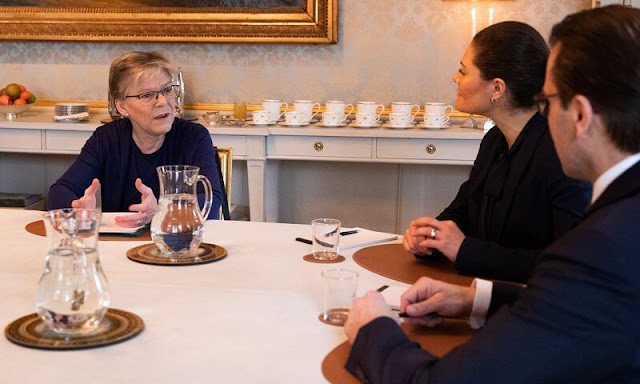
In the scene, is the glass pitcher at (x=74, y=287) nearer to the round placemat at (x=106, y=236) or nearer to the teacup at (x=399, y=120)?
the round placemat at (x=106, y=236)

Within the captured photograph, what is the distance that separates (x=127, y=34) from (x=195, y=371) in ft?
11.5

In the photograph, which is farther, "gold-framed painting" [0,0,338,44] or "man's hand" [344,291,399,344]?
"gold-framed painting" [0,0,338,44]

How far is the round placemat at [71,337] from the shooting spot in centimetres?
137

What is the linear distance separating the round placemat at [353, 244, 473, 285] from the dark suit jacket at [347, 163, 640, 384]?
0.70 metres

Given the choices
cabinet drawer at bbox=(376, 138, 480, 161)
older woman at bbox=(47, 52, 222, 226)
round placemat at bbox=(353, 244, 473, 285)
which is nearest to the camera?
round placemat at bbox=(353, 244, 473, 285)

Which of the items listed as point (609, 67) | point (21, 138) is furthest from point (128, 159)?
point (609, 67)

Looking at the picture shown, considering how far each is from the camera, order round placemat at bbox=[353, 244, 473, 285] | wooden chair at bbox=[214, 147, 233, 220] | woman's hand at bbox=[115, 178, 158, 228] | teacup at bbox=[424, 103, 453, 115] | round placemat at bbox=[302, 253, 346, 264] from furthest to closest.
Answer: teacup at bbox=[424, 103, 453, 115] → wooden chair at bbox=[214, 147, 233, 220] → woman's hand at bbox=[115, 178, 158, 228] → round placemat at bbox=[302, 253, 346, 264] → round placemat at bbox=[353, 244, 473, 285]

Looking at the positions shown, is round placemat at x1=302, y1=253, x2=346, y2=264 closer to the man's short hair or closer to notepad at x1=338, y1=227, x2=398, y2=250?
notepad at x1=338, y1=227, x2=398, y2=250

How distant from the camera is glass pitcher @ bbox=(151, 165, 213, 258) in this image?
6.30 feet

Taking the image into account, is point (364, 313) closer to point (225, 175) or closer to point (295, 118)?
point (225, 175)

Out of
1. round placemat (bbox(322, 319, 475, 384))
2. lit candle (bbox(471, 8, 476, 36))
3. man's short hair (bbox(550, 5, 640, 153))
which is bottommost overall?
round placemat (bbox(322, 319, 475, 384))

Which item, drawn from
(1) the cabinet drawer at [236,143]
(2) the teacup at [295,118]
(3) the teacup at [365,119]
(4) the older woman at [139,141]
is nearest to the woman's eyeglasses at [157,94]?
(4) the older woman at [139,141]

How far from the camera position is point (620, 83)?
44.9 inches

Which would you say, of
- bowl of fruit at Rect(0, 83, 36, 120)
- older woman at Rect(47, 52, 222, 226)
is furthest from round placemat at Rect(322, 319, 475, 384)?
bowl of fruit at Rect(0, 83, 36, 120)
